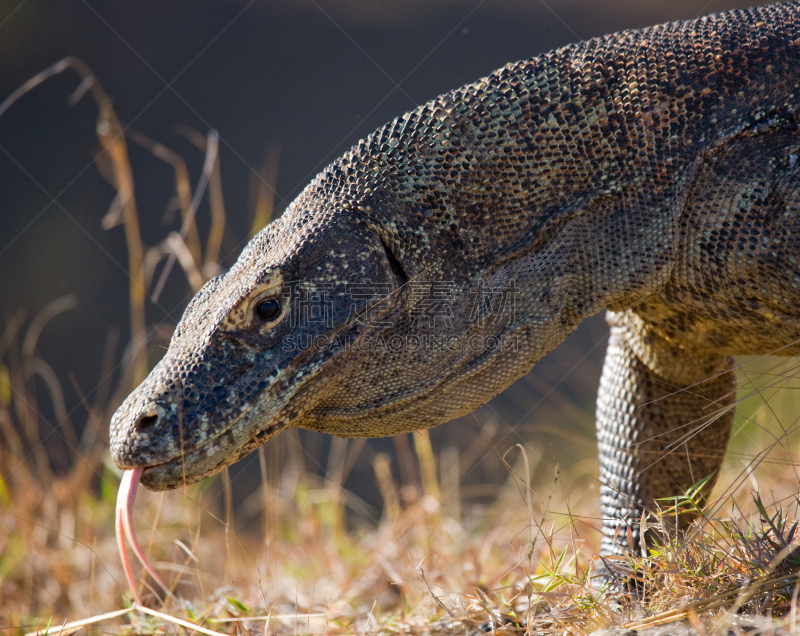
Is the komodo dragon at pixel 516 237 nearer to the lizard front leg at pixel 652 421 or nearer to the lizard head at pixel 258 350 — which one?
the lizard head at pixel 258 350

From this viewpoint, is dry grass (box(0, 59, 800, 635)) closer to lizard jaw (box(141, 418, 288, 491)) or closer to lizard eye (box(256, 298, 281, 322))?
lizard jaw (box(141, 418, 288, 491))

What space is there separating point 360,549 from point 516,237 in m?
2.60

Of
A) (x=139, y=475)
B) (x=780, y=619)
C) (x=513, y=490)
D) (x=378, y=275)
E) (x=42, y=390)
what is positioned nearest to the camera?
(x=780, y=619)

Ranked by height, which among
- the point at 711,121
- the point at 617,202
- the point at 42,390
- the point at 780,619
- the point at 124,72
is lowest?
the point at 42,390

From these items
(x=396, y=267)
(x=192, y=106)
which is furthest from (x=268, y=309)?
(x=192, y=106)

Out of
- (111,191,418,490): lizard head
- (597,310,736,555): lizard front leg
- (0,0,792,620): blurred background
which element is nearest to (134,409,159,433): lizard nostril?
(111,191,418,490): lizard head

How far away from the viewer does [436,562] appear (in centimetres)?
333

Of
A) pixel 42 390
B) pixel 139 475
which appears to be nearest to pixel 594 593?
pixel 139 475

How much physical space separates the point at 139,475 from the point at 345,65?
28.0ft

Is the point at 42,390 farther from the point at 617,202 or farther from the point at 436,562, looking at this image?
the point at 617,202

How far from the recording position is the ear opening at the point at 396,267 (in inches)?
90.1

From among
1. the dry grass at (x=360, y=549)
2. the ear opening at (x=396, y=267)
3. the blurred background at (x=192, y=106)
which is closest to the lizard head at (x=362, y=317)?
the ear opening at (x=396, y=267)

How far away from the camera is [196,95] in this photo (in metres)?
9.56

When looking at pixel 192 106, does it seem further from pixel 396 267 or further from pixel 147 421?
pixel 147 421
